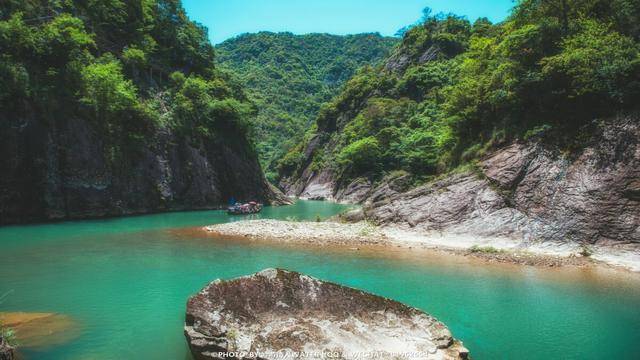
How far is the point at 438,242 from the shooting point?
24.9 meters

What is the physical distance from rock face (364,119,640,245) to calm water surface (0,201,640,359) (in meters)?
4.22

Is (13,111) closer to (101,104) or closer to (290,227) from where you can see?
(101,104)

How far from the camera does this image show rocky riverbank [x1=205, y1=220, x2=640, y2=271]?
779 inches

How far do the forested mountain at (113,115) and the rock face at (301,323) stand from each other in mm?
33802

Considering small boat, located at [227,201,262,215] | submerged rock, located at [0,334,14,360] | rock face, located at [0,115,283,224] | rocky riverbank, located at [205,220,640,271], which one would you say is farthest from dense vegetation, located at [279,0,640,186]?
rock face, located at [0,115,283,224]

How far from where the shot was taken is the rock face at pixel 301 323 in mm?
8844

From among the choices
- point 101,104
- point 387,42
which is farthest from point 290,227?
point 387,42

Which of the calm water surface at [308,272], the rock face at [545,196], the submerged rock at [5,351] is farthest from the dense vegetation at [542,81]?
the submerged rock at [5,351]

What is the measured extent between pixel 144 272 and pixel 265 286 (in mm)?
10339

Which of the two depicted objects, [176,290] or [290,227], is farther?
[290,227]

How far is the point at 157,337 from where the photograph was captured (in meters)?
11.2

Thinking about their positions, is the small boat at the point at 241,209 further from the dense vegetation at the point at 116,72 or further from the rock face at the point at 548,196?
the rock face at the point at 548,196

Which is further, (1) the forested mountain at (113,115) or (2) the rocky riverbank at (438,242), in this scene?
(1) the forested mountain at (113,115)

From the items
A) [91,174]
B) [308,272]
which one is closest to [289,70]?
[91,174]
